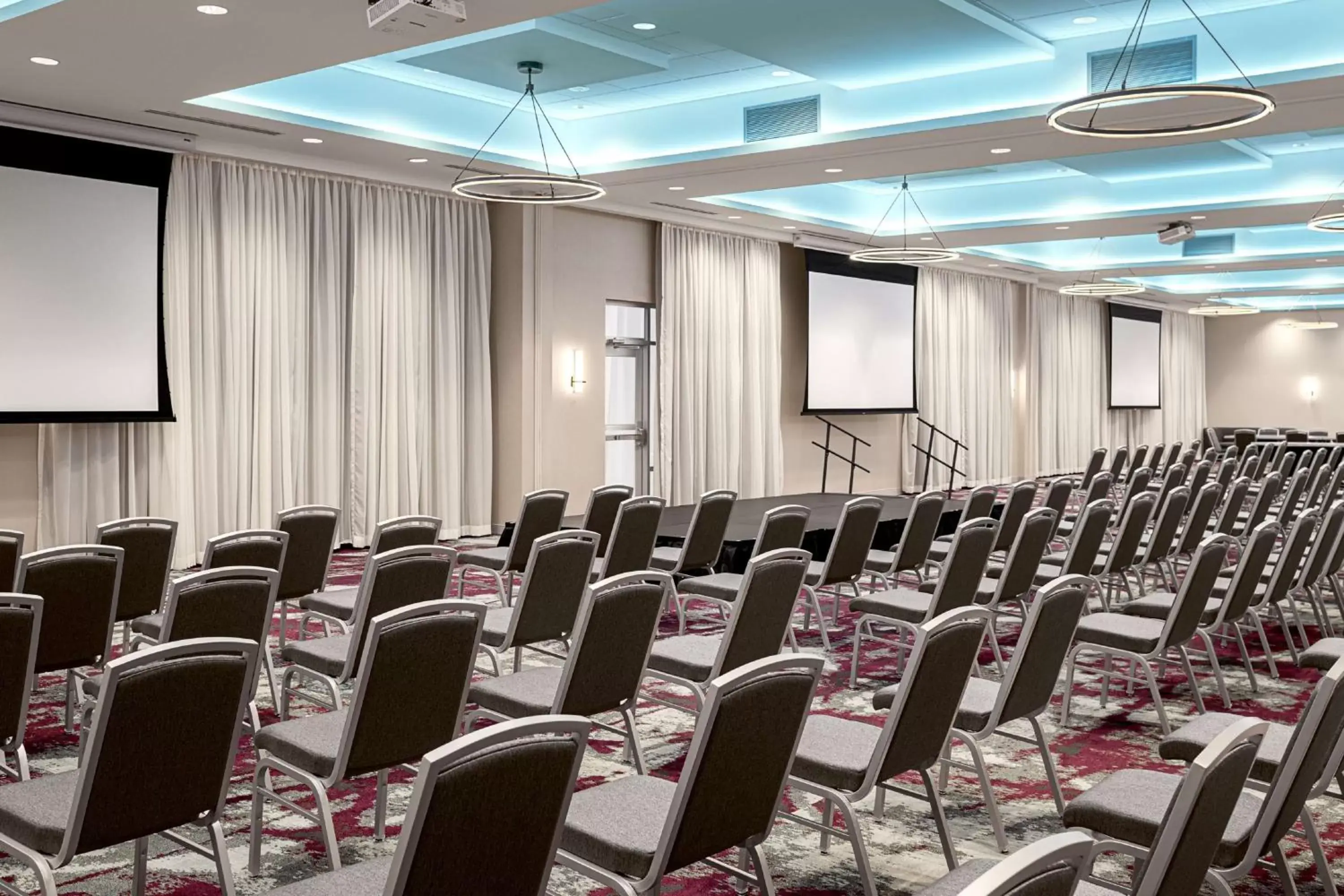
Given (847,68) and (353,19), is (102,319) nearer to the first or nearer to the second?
(353,19)

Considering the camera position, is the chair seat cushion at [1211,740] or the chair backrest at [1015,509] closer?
the chair seat cushion at [1211,740]

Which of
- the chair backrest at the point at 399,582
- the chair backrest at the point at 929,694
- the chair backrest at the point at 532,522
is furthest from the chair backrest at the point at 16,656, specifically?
the chair backrest at the point at 532,522

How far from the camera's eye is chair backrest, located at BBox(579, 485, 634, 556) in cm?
771

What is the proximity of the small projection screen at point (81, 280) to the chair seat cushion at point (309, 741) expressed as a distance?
6203 millimetres

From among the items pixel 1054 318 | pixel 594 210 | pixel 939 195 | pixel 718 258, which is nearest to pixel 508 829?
pixel 594 210

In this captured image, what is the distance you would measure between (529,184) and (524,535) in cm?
389

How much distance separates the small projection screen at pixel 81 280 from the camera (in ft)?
28.5

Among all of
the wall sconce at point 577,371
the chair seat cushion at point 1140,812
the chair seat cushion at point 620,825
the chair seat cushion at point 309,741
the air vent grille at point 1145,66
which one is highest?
the air vent grille at point 1145,66

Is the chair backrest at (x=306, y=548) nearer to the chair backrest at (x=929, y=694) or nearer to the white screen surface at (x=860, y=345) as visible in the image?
the chair backrest at (x=929, y=694)

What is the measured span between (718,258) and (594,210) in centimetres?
215

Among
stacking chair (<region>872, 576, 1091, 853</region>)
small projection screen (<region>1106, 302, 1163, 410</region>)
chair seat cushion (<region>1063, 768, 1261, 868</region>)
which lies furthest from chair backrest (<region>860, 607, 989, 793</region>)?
small projection screen (<region>1106, 302, 1163, 410</region>)

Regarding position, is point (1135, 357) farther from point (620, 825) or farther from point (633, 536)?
point (620, 825)

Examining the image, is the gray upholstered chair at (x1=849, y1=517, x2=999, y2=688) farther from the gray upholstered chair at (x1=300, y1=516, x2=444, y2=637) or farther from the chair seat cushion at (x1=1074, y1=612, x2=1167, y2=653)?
the gray upholstered chair at (x1=300, y1=516, x2=444, y2=637)

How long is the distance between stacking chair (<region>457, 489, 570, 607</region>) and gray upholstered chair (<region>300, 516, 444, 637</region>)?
83cm
